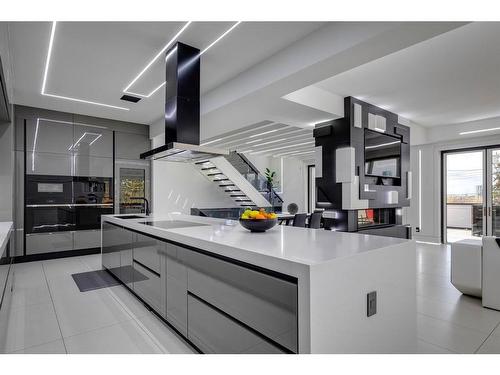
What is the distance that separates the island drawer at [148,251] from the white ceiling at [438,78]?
10.5 feet

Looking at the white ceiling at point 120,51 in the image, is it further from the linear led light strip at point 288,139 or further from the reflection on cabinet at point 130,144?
the linear led light strip at point 288,139

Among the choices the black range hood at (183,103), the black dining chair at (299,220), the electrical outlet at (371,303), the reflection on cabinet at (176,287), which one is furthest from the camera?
the black dining chair at (299,220)

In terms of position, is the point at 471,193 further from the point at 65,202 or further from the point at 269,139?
the point at 65,202

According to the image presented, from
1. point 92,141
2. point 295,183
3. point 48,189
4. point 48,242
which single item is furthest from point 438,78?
point 295,183

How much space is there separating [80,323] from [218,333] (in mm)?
1577

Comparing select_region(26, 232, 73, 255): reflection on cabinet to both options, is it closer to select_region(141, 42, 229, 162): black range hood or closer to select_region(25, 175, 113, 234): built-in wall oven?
select_region(25, 175, 113, 234): built-in wall oven

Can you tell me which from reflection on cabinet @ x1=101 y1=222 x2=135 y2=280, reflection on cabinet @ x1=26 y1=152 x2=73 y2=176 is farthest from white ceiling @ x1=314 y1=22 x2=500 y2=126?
reflection on cabinet @ x1=26 y1=152 x2=73 y2=176

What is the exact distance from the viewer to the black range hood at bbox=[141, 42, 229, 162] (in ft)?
10.2

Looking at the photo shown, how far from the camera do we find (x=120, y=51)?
3.22m

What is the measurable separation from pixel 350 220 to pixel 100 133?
4994 millimetres

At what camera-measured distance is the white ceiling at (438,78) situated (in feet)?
10.4

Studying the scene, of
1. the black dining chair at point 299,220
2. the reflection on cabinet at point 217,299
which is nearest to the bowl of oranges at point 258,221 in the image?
the reflection on cabinet at point 217,299

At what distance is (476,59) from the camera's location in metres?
3.52
